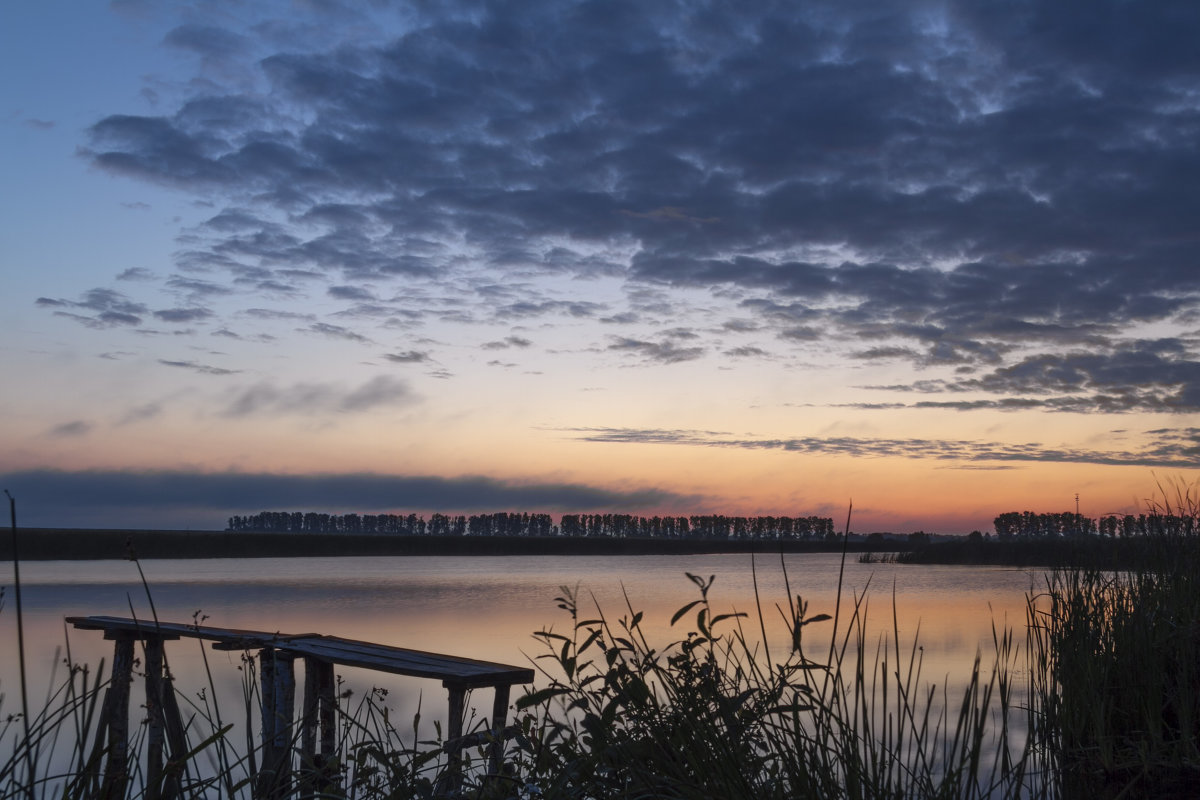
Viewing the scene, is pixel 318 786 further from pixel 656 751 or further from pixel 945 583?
pixel 945 583

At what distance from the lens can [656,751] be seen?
10.3ft

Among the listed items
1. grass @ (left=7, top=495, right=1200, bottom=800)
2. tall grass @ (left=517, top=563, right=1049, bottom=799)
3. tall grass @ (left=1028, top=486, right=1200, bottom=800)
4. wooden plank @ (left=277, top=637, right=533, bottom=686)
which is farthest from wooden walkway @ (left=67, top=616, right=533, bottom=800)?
tall grass @ (left=1028, top=486, right=1200, bottom=800)

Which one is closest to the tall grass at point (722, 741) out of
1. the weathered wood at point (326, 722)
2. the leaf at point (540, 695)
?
the leaf at point (540, 695)

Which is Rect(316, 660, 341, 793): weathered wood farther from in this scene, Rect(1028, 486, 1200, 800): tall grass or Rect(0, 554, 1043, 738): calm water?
Rect(1028, 486, 1200, 800): tall grass

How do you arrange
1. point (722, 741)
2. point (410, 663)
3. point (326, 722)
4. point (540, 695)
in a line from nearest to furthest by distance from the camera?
1. point (722, 741)
2. point (540, 695)
3. point (326, 722)
4. point (410, 663)

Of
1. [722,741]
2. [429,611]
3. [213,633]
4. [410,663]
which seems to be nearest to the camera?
[722,741]

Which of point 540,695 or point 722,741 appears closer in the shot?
point 722,741

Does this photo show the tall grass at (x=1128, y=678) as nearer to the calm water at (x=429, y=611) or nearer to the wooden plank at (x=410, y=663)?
the calm water at (x=429, y=611)

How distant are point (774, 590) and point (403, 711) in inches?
771

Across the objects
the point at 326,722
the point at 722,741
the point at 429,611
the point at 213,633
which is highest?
the point at 722,741

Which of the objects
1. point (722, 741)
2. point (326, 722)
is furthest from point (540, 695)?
point (326, 722)

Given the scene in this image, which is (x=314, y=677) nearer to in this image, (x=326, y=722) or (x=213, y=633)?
(x=213, y=633)

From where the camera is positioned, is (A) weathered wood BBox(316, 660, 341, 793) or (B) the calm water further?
(B) the calm water

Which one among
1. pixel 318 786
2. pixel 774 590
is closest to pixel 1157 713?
pixel 318 786
